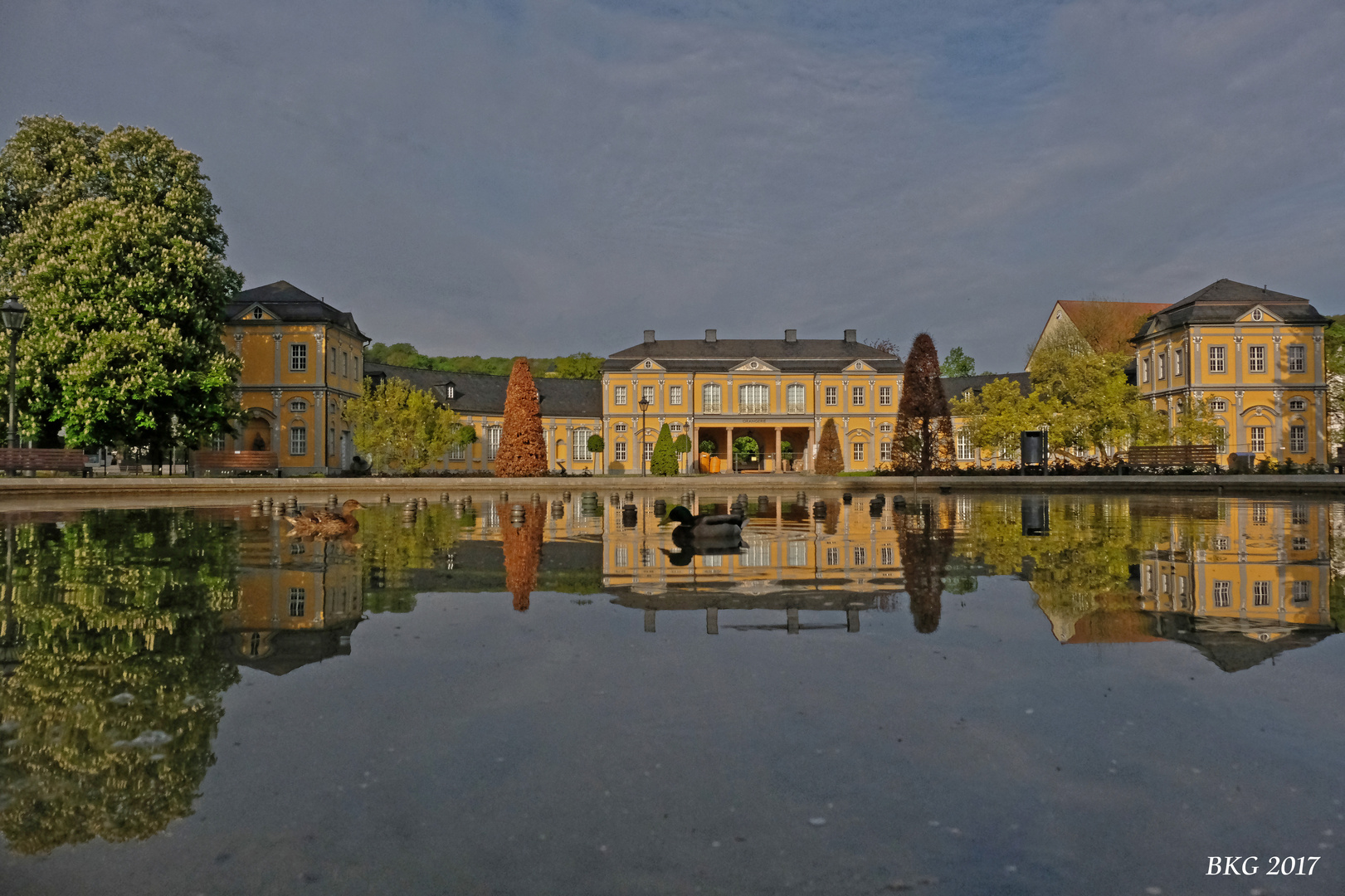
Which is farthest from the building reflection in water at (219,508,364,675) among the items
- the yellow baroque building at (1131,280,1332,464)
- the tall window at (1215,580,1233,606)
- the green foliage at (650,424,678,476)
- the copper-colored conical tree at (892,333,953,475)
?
the yellow baroque building at (1131,280,1332,464)

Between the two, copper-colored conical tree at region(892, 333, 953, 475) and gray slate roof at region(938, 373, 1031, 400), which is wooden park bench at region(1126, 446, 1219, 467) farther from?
gray slate roof at region(938, 373, 1031, 400)

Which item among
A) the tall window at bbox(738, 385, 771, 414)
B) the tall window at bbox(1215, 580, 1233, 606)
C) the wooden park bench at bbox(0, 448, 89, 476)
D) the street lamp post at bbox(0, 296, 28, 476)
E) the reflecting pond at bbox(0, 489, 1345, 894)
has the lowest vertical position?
the reflecting pond at bbox(0, 489, 1345, 894)

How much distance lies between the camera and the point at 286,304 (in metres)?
46.2

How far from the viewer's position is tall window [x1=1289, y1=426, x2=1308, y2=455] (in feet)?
161

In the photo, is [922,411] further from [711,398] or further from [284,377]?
[284,377]

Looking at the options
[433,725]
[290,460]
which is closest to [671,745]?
[433,725]

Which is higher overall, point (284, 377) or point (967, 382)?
point (967, 382)

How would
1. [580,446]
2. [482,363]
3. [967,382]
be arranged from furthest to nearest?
[482,363]
[967,382]
[580,446]

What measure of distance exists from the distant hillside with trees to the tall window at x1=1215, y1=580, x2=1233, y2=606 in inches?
2861

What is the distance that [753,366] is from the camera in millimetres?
61781

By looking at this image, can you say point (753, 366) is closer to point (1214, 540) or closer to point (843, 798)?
point (1214, 540)

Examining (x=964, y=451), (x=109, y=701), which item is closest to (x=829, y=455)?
(x=964, y=451)

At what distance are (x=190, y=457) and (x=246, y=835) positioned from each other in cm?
4334

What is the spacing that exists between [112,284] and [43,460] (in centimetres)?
679
